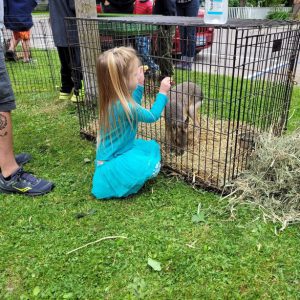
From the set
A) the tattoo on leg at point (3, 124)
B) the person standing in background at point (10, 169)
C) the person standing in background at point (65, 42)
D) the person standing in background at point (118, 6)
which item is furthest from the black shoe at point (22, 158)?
the person standing in background at point (118, 6)

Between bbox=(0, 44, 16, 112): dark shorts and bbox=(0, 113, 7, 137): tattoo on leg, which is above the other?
bbox=(0, 44, 16, 112): dark shorts

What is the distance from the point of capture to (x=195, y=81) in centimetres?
362

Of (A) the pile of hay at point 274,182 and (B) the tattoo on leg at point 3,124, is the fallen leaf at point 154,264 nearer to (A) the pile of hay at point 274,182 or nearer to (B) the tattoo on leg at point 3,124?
(A) the pile of hay at point 274,182

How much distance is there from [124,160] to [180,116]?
0.92 metres

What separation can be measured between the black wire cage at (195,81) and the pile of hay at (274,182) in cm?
16

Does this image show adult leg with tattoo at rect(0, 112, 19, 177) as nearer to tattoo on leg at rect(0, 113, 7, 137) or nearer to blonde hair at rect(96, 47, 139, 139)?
tattoo on leg at rect(0, 113, 7, 137)

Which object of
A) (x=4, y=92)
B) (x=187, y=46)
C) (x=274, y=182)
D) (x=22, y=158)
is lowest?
(x=22, y=158)

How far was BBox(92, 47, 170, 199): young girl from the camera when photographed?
2.94 meters

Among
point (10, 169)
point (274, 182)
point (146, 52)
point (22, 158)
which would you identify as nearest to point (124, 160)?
point (10, 169)

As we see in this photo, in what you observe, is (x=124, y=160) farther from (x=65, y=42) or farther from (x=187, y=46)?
(x=65, y=42)

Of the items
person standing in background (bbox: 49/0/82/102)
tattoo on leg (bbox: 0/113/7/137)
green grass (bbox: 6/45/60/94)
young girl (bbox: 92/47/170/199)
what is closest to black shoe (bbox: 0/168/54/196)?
tattoo on leg (bbox: 0/113/7/137)

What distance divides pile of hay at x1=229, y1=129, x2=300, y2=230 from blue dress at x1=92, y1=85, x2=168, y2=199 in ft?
2.62

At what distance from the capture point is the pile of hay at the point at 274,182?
9.52 ft

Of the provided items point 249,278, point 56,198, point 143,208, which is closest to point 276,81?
point 143,208
